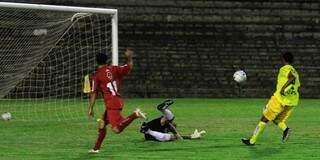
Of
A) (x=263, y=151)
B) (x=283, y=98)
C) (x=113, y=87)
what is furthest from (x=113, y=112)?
(x=283, y=98)

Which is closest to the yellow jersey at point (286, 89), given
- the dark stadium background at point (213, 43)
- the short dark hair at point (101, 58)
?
the short dark hair at point (101, 58)

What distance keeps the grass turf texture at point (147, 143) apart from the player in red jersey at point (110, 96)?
16.8 inches

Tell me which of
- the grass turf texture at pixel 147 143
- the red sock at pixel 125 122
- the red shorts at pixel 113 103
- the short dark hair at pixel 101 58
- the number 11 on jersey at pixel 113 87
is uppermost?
the short dark hair at pixel 101 58

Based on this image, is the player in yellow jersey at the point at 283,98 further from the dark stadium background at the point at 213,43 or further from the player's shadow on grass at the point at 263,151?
the dark stadium background at the point at 213,43

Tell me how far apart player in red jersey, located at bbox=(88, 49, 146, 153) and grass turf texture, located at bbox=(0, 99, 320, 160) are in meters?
0.43

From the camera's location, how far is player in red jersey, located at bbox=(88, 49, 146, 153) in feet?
37.5

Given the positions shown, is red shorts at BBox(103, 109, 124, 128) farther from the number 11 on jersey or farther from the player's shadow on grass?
the player's shadow on grass

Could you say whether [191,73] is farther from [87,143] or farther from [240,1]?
[87,143]

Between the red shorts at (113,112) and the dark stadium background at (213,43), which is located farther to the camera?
the dark stadium background at (213,43)

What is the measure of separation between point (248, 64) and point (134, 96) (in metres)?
5.26

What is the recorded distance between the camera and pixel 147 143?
1316 cm

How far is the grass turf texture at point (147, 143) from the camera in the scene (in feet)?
37.4

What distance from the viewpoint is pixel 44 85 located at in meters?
23.9

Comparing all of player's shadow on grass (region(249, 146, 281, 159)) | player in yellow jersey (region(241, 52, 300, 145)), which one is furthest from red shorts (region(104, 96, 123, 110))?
player in yellow jersey (region(241, 52, 300, 145))
